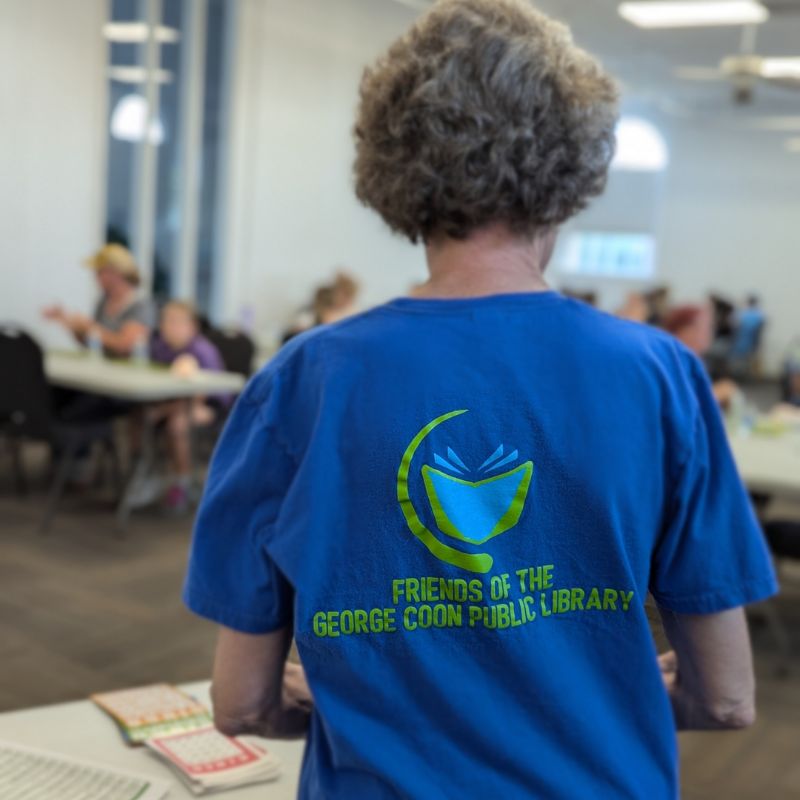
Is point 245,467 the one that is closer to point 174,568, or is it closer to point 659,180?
point 174,568

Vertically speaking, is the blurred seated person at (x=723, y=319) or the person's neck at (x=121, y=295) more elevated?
the person's neck at (x=121, y=295)

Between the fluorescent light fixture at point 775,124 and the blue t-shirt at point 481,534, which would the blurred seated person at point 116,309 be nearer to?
the blue t-shirt at point 481,534

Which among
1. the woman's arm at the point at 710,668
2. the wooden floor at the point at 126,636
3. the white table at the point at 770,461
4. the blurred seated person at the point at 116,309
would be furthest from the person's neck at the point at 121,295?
the woman's arm at the point at 710,668

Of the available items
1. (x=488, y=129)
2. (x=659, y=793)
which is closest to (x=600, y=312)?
(x=488, y=129)

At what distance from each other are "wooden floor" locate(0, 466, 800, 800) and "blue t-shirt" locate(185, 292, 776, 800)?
2.22 meters

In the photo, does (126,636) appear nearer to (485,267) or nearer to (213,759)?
(213,759)

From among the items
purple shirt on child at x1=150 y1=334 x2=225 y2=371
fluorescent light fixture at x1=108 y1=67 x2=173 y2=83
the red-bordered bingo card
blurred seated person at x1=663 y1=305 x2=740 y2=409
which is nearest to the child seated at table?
purple shirt on child at x1=150 y1=334 x2=225 y2=371

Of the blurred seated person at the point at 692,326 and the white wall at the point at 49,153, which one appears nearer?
the blurred seated person at the point at 692,326

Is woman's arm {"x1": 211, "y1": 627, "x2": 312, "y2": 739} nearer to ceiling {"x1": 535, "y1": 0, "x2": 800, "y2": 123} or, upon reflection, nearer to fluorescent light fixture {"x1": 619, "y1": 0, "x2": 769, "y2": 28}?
ceiling {"x1": 535, "y1": 0, "x2": 800, "y2": 123}

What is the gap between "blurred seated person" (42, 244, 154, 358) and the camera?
5.79 meters

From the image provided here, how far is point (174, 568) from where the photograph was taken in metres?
4.66

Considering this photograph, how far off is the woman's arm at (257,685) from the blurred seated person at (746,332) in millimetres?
14048

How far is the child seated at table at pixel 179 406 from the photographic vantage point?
5.70 metres

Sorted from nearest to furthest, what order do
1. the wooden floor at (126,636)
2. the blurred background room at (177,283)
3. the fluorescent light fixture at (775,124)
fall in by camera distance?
the wooden floor at (126,636), the blurred background room at (177,283), the fluorescent light fixture at (775,124)
